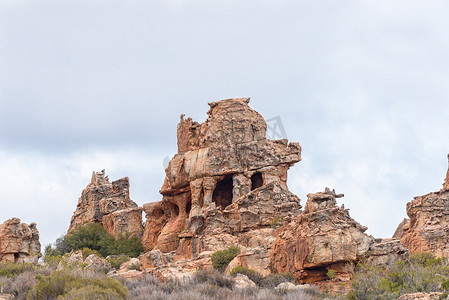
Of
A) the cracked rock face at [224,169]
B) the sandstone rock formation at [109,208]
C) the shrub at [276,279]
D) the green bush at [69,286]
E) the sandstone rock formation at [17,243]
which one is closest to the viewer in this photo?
the green bush at [69,286]

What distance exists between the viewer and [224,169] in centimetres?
5353

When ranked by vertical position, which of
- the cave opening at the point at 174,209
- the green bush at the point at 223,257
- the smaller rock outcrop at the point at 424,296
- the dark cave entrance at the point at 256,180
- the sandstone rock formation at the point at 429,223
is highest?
the dark cave entrance at the point at 256,180

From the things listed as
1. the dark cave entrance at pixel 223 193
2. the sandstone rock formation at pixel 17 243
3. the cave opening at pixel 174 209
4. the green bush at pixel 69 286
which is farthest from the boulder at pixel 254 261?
the cave opening at pixel 174 209

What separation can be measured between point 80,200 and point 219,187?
46.9 ft

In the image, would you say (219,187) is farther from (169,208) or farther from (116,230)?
(116,230)

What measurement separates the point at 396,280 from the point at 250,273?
576cm

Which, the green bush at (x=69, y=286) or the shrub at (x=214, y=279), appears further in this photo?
the shrub at (x=214, y=279)

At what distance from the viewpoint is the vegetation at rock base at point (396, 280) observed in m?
28.4

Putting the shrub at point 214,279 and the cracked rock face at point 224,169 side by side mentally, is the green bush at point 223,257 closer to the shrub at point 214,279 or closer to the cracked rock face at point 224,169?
the shrub at point 214,279

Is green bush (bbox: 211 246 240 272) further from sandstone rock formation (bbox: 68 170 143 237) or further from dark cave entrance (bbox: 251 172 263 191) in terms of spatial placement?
sandstone rock formation (bbox: 68 170 143 237)

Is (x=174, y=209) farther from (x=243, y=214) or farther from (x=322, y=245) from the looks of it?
(x=322, y=245)

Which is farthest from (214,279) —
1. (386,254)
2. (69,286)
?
(386,254)

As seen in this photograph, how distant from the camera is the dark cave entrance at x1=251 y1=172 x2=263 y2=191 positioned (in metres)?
54.4

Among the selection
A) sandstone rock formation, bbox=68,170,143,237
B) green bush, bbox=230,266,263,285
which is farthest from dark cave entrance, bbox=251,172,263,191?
green bush, bbox=230,266,263,285
